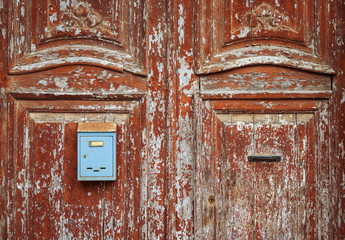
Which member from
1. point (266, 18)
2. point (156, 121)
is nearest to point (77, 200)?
point (156, 121)

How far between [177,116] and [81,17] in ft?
2.41

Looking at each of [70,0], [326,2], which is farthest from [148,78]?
[326,2]

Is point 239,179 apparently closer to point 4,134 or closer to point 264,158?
point 264,158

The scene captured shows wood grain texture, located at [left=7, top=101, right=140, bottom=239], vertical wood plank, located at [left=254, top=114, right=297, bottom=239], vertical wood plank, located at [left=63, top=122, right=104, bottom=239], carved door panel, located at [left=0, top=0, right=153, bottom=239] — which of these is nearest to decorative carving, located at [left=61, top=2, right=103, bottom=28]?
carved door panel, located at [left=0, top=0, right=153, bottom=239]

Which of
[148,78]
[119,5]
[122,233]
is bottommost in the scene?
[122,233]

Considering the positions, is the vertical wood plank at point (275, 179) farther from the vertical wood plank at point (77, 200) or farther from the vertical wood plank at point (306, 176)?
the vertical wood plank at point (77, 200)

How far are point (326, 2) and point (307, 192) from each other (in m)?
1.01

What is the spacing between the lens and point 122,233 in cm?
192

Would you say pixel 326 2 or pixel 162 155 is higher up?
pixel 326 2

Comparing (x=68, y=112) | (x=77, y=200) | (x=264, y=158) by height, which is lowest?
(x=77, y=200)

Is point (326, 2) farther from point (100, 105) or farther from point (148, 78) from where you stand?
point (100, 105)

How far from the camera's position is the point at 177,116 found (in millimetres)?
1925

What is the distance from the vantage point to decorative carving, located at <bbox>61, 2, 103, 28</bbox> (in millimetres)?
1915

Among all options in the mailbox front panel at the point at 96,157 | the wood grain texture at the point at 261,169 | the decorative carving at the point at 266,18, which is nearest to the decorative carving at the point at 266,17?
the decorative carving at the point at 266,18
